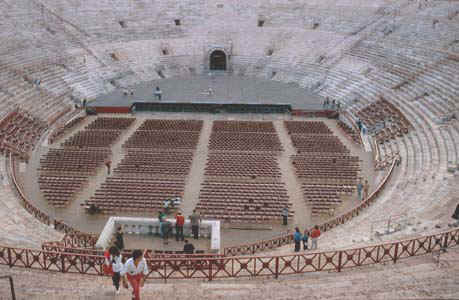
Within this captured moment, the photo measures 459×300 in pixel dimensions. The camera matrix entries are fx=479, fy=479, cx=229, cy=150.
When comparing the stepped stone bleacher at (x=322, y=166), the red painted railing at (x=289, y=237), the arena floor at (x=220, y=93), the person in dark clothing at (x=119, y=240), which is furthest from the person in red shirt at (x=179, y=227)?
the arena floor at (x=220, y=93)

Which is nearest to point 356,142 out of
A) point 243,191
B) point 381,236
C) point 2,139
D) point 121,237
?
point 243,191

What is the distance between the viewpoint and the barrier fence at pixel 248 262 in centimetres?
1295

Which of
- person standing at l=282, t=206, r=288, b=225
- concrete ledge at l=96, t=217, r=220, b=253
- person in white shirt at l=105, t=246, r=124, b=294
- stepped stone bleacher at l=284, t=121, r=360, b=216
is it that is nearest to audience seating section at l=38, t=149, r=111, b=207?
concrete ledge at l=96, t=217, r=220, b=253

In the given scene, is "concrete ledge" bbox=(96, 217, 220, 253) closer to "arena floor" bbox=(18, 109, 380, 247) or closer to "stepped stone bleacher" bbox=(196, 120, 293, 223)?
"arena floor" bbox=(18, 109, 380, 247)

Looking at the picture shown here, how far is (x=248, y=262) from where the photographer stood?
13562 mm

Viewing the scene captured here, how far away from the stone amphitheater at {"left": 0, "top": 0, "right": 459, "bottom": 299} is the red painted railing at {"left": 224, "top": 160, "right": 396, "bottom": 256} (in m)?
0.09

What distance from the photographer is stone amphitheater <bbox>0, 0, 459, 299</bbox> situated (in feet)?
40.5

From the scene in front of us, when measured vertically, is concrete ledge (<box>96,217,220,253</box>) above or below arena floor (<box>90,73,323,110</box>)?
below

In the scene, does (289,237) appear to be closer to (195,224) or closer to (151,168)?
(195,224)

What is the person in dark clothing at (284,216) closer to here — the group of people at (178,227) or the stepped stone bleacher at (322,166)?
the stepped stone bleacher at (322,166)

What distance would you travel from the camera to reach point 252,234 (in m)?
21.2

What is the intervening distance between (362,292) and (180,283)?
463cm

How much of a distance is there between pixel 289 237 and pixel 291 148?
12661mm

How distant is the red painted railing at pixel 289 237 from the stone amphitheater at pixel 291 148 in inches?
3.7
